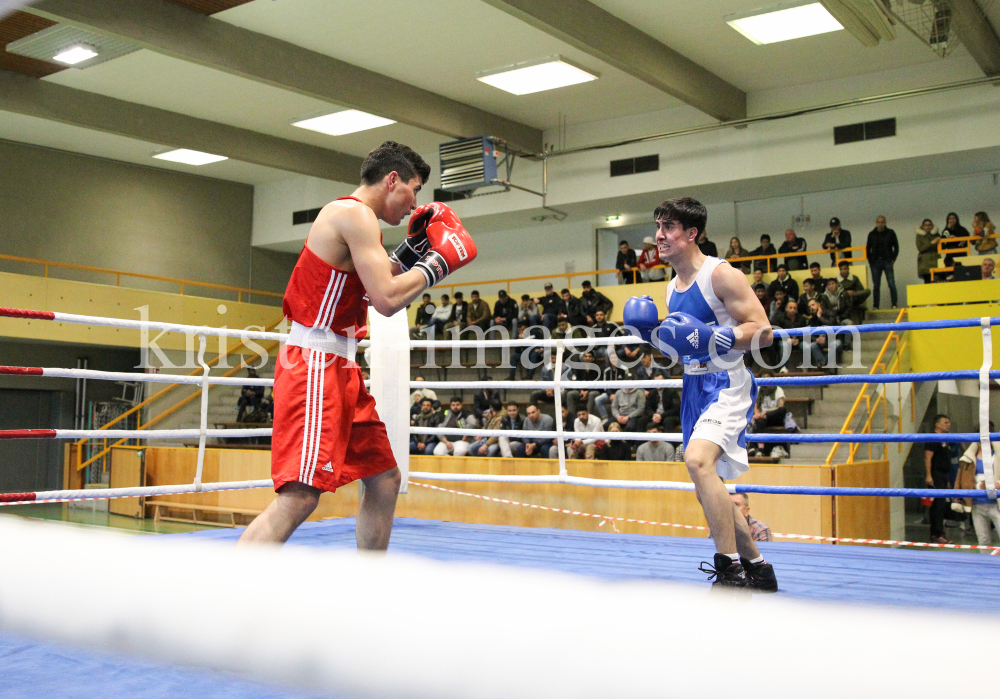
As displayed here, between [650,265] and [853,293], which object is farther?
[650,265]

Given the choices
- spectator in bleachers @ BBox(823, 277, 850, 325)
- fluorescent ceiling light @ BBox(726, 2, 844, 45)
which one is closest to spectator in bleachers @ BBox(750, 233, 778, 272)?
spectator in bleachers @ BBox(823, 277, 850, 325)

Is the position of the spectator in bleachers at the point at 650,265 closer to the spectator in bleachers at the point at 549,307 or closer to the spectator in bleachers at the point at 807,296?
the spectator in bleachers at the point at 549,307

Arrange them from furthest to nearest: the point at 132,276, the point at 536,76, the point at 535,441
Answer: the point at 132,276 < the point at 536,76 < the point at 535,441

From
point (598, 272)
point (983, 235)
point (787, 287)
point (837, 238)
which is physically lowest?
point (787, 287)

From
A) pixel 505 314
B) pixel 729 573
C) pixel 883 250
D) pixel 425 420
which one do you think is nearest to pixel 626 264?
pixel 505 314

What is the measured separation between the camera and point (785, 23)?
9.07m

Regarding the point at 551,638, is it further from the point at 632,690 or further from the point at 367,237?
the point at 367,237

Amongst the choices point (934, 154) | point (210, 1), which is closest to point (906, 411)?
point (934, 154)

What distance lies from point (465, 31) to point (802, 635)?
988cm

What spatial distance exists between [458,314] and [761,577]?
415 inches

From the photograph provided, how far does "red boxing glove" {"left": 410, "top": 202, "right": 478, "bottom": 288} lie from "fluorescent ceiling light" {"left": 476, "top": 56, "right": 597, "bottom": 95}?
8.04 metres

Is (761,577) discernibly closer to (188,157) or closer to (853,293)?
(853,293)

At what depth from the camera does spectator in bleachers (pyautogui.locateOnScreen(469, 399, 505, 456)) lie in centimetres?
836

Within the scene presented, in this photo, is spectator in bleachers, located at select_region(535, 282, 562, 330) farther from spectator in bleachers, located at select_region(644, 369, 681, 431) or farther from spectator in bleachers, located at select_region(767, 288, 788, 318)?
spectator in bleachers, located at select_region(644, 369, 681, 431)
